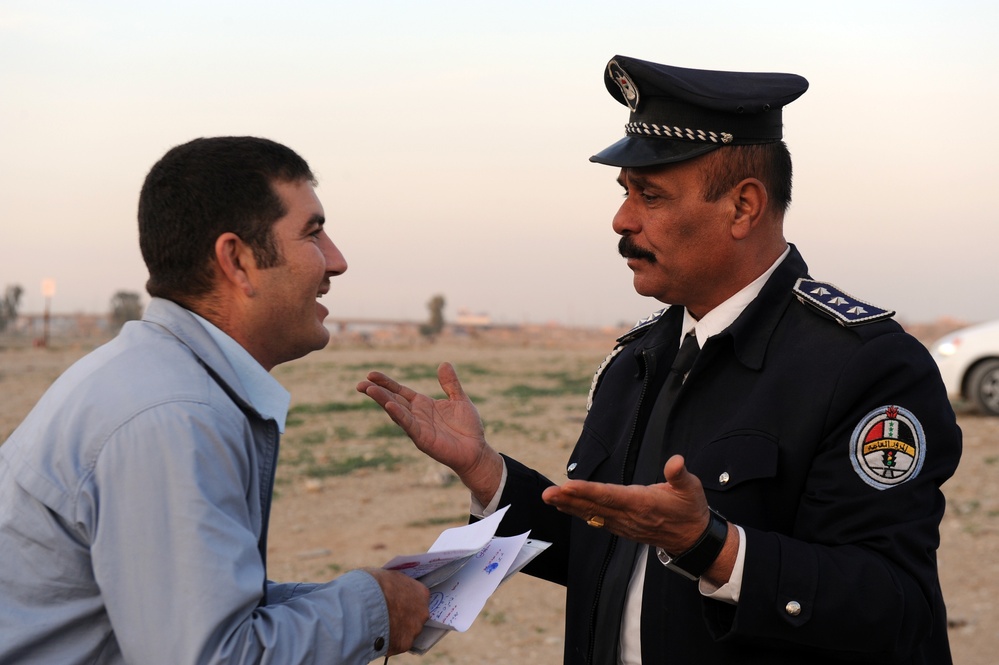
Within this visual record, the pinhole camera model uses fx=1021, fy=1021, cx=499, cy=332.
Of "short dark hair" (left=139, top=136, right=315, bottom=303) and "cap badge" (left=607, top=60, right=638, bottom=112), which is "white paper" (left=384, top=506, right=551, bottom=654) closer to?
"short dark hair" (left=139, top=136, right=315, bottom=303)

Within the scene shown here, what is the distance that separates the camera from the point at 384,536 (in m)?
Result: 8.00

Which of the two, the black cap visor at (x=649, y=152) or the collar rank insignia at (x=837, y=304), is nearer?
the collar rank insignia at (x=837, y=304)

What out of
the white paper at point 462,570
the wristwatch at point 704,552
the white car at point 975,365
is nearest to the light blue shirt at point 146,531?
the white paper at point 462,570

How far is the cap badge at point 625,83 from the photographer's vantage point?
309cm

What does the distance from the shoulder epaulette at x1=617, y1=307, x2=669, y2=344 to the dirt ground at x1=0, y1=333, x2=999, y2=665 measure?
9.51ft

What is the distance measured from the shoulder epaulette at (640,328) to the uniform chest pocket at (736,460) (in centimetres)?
78

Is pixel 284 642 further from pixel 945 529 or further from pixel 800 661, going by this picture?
pixel 945 529

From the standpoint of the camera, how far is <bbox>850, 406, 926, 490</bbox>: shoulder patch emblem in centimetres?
241

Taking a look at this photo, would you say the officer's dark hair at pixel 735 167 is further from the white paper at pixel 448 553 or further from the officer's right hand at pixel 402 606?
the officer's right hand at pixel 402 606

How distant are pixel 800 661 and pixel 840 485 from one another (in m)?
0.45

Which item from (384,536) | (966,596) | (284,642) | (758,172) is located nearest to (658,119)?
(758,172)

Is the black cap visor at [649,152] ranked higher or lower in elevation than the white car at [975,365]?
higher

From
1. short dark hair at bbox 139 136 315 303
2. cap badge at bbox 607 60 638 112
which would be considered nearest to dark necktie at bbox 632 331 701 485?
cap badge at bbox 607 60 638 112

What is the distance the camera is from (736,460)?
8.47 feet
